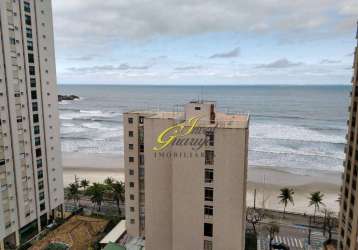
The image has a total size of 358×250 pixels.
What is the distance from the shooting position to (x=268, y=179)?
217ft

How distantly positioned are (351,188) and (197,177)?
14.0 meters

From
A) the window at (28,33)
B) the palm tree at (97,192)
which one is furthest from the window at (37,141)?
the window at (28,33)

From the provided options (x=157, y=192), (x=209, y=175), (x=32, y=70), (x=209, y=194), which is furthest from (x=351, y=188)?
(x=32, y=70)

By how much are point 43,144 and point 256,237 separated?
109 feet

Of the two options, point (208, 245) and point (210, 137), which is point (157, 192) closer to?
point (208, 245)

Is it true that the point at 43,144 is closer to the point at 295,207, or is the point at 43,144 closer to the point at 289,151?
the point at 295,207

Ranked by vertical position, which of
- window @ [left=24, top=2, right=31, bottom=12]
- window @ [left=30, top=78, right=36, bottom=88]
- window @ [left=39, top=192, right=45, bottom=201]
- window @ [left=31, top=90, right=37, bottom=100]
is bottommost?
window @ [left=39, top=192, right=45, bottom=201]

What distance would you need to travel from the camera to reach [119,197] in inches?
1901

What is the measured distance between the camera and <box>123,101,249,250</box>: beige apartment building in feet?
77.0
